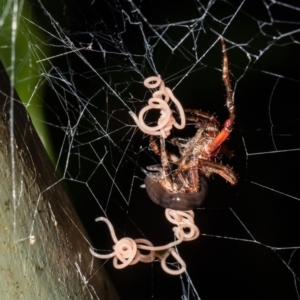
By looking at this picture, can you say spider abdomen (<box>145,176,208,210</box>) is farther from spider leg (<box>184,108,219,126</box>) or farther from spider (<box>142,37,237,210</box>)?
spider leg (<box>184,108,219,126</box>)

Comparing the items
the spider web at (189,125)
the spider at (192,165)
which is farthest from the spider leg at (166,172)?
the spider web at (189,125)

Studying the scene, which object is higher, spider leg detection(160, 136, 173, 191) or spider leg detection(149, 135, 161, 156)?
spider leg detection(149, 135, 161, 156)

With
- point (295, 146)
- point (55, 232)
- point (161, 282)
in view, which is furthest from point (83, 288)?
point (295, 146)

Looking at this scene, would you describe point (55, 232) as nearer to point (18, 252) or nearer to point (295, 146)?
point (18, 252)

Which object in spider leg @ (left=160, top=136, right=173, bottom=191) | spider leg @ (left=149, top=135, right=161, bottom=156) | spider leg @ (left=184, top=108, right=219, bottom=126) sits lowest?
spider leg @ (left=160, top=136, right=173, bottom=191)

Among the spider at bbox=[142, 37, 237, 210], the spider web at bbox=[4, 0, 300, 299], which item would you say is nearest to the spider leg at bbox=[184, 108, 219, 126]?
the spider at bbox=[142, 37, 237, 210]

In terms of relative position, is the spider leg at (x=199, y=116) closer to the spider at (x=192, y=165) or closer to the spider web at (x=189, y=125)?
the spider at (x=192, y=165)

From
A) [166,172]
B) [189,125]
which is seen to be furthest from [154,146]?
[189,125]
